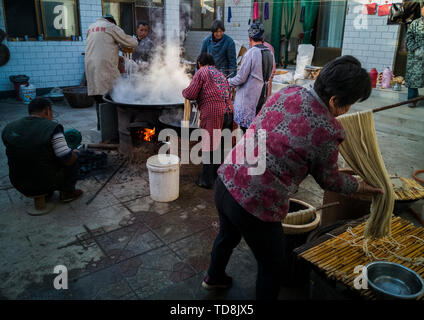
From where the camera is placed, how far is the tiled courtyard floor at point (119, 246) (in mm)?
3059

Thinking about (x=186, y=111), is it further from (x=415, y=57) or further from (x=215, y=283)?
(x=415, y=57)

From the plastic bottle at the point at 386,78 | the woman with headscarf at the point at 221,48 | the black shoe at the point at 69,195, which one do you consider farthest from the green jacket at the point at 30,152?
the plastic bottle at the point at 386,78

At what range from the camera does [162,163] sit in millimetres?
4609

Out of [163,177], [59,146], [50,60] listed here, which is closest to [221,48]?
[163,177]

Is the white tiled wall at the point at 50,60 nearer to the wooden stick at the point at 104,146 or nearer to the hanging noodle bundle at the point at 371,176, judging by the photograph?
the wooden stick at the point at 104,146

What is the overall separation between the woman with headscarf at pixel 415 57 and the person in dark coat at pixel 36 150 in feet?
26.1

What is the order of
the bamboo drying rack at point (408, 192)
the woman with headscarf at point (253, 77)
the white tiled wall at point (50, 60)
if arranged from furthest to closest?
the white tiled wall at point (50, 60) → the woman with headscarf at point (253, 77) → the bamboo drying rack at point (408, 192)

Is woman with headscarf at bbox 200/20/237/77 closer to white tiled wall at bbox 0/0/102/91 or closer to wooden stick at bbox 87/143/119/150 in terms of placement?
wooden stick at bbox 87/143/119/150

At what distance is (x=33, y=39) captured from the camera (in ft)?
35.5

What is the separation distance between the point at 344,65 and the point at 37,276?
3136 millimetres

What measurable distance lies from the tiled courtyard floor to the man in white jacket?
2456mm

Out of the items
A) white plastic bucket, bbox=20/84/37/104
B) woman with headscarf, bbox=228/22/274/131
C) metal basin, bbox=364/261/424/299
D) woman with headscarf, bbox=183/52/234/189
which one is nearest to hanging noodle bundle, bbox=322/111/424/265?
metal basin, bbox=364/261/424/299

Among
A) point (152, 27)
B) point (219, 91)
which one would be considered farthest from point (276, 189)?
point (152, 27)

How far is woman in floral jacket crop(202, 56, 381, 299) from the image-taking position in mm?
2008
